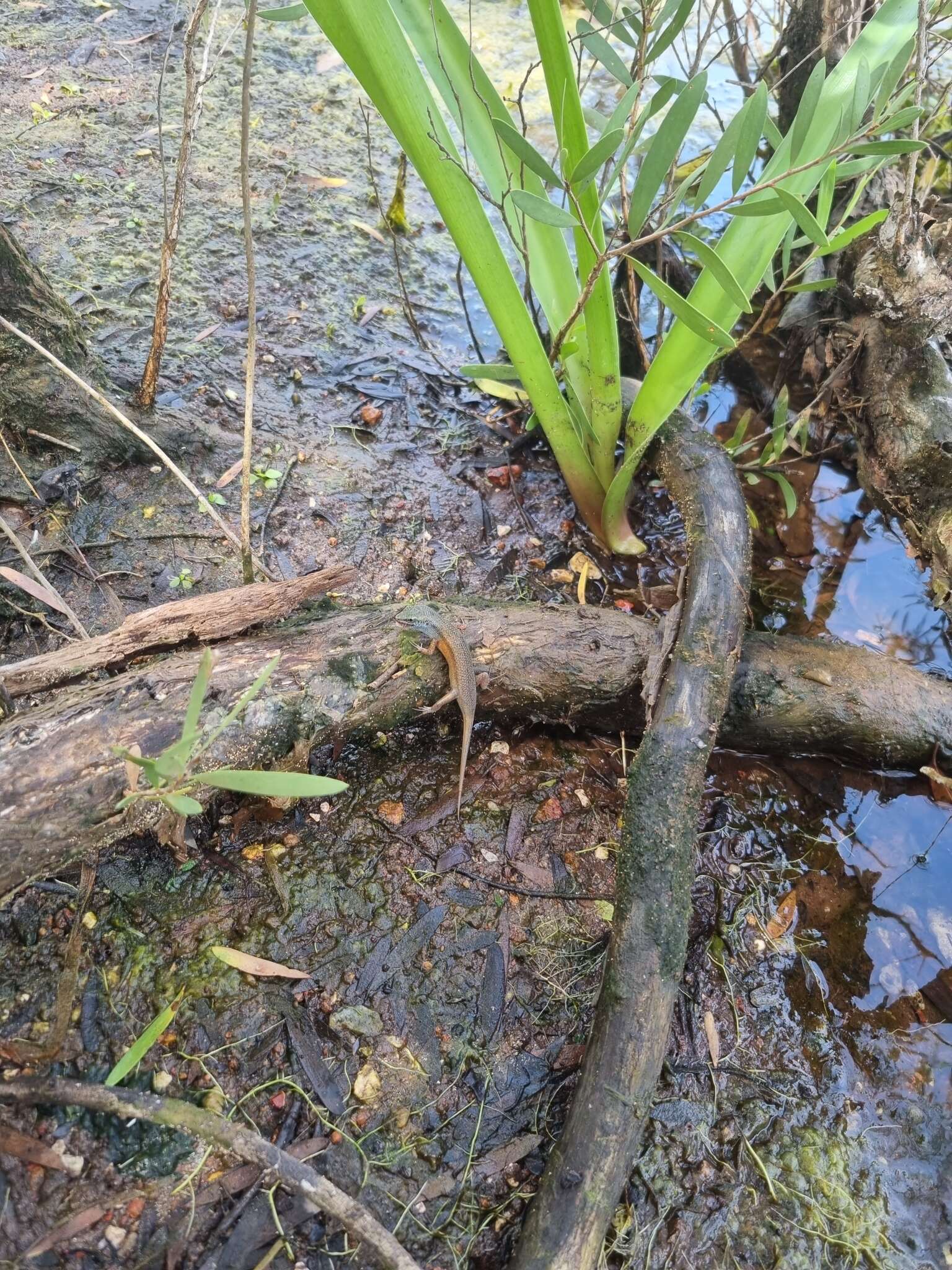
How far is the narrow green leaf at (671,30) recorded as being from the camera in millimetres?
1781

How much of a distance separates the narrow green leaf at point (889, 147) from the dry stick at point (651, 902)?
3.09 ft

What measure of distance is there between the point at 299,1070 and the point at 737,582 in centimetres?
163

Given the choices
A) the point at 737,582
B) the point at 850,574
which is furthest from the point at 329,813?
the point at 850,574

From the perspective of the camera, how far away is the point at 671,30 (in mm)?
1814

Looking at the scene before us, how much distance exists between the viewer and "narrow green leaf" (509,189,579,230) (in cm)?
165

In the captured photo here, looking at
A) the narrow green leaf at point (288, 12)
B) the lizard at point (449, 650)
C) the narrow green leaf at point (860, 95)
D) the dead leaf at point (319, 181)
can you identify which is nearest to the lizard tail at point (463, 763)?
the lizard at point (449, 650)

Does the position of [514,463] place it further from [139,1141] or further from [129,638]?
[139,1141]

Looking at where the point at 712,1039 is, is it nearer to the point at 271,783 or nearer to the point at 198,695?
the point at 271,783

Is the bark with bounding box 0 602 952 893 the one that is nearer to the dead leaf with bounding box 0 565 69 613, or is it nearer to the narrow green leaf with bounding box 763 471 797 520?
the dead leaf with bounding box 0 565 69 613

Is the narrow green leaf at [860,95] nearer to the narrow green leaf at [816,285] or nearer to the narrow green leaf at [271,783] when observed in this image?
the narrow green leaf at [816,285]

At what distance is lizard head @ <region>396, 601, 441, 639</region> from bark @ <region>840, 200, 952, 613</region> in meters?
1.53

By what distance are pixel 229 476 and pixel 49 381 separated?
62 cm

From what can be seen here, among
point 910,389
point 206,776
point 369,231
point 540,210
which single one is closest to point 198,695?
point 206,776

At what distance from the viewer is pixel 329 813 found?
2088 millimetres
